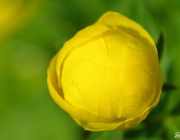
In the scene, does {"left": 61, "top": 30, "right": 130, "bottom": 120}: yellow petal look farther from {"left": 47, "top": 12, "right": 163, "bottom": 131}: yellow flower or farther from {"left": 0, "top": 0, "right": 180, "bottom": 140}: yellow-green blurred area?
{"left": 0, "top": 0, "right": 180, "bottom": 140}: yellow-green blurred area

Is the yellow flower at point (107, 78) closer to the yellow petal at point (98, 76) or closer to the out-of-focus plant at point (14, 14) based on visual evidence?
the yellow petal at point (98, 76)

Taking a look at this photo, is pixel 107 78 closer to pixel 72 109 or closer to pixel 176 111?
pixel 72 109

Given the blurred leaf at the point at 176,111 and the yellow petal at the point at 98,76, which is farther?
the blurred leaf at the point at 176,111

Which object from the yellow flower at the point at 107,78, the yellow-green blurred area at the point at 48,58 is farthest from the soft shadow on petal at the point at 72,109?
the yellow-green blurred area at the point at 48,58

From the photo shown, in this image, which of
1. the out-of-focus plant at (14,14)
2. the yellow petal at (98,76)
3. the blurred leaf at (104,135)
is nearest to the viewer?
the yellow petal at (98,76)

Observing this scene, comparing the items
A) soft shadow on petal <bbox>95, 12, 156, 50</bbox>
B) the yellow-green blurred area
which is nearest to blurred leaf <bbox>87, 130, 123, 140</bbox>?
the yellow-green blurred area

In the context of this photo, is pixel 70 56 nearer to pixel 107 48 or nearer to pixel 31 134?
pixel 107 48

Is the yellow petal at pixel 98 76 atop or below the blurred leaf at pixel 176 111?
atop

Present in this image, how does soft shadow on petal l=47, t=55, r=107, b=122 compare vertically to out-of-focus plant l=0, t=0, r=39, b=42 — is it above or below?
below
